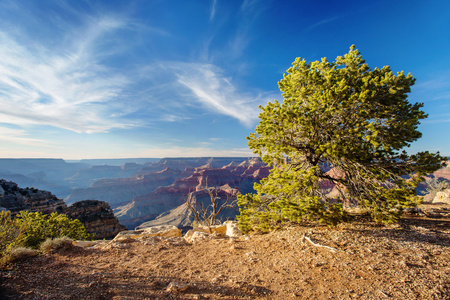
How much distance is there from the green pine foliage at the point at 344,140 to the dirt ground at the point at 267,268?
896 mm

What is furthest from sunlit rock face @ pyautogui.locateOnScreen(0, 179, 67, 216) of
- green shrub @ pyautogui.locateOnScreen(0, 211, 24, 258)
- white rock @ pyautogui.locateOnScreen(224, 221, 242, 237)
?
white rock @ pyautogui.locateOnScreen(224, 221, 242, 237)

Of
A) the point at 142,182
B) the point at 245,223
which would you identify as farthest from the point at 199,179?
the point at 245,223

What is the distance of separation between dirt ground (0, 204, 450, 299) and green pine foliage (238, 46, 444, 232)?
0.90 m

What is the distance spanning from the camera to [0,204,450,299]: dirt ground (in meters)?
4.07

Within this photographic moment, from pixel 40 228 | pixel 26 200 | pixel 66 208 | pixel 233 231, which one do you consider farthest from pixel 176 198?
pixel 233 231

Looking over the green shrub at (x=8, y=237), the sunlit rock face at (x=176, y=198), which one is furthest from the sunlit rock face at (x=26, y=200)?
the sunlit rock face at (x=176, y=198)

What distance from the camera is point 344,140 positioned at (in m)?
6.92

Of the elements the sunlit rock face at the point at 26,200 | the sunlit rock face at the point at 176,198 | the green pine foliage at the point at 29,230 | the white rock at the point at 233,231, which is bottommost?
the sunlit rock face at the point at 176,198

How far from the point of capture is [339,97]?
266 inches

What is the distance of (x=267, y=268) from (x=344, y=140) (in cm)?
529

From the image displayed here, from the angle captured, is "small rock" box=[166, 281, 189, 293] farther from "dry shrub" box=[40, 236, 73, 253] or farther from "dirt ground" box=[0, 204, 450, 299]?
"dry shrub" box=[40, 236, 73, 253]

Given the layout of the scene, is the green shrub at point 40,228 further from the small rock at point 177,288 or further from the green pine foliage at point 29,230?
the small rock at point 177,288

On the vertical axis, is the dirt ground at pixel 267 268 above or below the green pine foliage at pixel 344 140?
below

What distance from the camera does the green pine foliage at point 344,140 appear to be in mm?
6449
